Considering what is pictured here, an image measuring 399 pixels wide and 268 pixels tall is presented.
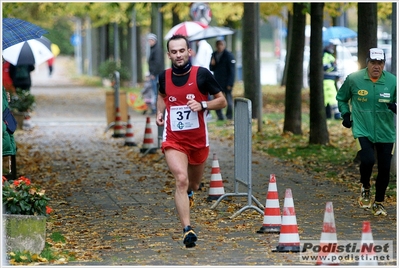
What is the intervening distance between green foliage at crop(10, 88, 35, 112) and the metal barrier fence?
11856mm

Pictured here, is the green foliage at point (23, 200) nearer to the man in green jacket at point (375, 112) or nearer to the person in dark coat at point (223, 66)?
the man in green jacket at point (375, 112)

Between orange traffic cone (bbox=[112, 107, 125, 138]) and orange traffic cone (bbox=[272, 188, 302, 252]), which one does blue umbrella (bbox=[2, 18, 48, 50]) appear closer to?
orange traffic cone (bbox=[272, 188, 302, 252])

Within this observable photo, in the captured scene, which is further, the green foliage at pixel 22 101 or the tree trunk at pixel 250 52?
the green foliage at pixel 22 101

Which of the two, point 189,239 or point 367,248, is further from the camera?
point 189,239

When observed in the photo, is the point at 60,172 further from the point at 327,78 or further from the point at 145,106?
the point at 145,106

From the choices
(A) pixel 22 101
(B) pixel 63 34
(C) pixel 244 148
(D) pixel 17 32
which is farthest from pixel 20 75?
(B) pixel 63 34

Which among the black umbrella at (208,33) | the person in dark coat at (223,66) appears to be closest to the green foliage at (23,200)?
the person in dark coat at (223,66)

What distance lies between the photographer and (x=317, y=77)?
54.8 ft

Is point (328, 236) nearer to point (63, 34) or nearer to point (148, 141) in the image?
point (148, 141)

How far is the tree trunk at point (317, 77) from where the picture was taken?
54.6ft

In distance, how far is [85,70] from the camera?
68.0 meters

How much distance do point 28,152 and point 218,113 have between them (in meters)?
6.48

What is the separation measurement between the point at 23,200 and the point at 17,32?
3360 millimetres

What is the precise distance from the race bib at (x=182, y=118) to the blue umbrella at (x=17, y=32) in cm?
292
